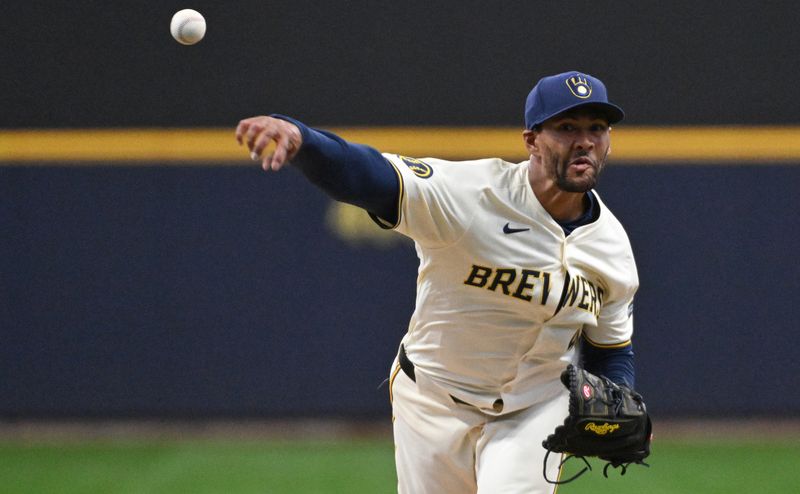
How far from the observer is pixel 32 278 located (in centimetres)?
769

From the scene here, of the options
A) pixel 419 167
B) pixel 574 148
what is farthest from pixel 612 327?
pixel 419 167

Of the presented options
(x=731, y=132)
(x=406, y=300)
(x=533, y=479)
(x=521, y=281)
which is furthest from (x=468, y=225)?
(x=731, y=132)

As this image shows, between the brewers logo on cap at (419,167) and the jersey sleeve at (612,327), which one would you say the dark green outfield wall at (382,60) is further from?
the brewers logo on cap at (419,167)

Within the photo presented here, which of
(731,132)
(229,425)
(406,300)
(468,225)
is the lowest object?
(229,425)

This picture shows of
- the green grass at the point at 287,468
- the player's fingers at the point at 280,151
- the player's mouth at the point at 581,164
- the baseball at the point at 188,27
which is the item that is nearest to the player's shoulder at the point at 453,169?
the player's mouth at the point at 581,164

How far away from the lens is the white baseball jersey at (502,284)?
10.7 ft

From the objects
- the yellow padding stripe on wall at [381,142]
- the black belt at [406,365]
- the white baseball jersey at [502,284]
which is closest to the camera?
the white baseball jersey at [502,284]

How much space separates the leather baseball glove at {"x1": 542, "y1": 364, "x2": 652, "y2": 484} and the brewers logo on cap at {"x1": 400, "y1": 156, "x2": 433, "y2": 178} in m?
0.75

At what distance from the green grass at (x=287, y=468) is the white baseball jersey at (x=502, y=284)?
2.69m

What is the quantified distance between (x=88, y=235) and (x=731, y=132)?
475 centimetres

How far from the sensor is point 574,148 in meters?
3.35

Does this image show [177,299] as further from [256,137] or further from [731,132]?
[256,137]

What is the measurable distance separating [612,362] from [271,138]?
5.44ft

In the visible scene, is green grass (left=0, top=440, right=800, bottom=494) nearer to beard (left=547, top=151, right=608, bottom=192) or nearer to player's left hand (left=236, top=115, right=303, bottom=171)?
beard (left=547, top=151, right=608, bottom=192)
